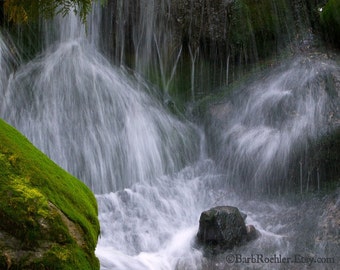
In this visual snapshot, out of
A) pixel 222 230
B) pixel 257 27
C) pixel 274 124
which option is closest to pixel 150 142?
pixel 274 124

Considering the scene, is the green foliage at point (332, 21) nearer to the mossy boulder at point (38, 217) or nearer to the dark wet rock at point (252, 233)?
the dark wet rock at point (252, 233)

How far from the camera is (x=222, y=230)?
22.8 feet

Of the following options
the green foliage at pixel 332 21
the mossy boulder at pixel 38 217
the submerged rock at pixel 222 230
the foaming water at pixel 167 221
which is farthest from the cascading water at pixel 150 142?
the mossy boulder at pixel 38 217

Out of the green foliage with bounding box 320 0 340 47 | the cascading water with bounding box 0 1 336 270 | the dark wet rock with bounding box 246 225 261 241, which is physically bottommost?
the dark wet rock with bounding box 246 225 261 241

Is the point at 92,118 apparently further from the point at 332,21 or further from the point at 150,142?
the point at 332,21

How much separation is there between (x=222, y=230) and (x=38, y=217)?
4.38 m

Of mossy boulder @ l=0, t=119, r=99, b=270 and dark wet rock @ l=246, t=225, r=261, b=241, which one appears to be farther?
dark wet rock @ l=246, t=225, r=261, b=241

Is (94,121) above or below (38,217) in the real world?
above

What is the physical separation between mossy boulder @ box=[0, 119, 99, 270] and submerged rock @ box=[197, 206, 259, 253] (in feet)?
12.1

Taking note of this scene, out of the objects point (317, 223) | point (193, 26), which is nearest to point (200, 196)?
point (317, 223)

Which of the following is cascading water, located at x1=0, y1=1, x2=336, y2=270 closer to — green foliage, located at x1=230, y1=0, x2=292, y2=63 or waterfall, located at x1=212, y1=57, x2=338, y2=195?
waterfall, located at x1=212, y1=57, x2=338, y2=195

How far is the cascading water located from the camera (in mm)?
7476

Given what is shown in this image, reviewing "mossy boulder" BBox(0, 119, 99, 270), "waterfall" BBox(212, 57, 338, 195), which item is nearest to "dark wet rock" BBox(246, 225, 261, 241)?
"waterfall" BBox(212, 57, 338, 195)

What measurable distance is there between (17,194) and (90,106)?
7.21m
